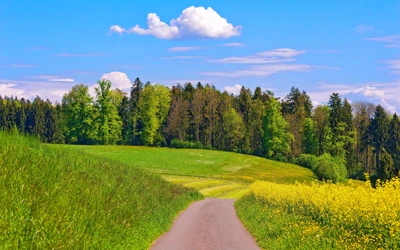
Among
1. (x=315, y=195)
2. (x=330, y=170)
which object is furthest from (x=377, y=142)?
(x=315, y=195)

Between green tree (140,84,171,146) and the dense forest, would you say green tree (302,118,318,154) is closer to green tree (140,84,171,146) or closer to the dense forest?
the dense forest

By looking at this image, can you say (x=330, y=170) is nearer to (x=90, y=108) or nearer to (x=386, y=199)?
(x=90, y=108)

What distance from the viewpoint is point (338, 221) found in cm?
1475

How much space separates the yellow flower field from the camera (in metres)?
11.8

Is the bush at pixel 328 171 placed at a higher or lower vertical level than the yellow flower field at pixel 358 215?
lower

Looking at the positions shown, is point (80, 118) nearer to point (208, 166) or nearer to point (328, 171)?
point (208, 166)

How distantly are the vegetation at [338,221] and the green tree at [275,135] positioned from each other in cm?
9656

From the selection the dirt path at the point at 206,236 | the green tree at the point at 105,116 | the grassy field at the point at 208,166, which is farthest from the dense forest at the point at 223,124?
the dirt path at the point at 206,236

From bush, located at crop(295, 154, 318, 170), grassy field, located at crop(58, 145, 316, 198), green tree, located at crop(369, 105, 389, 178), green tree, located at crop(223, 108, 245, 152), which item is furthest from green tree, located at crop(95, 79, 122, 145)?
green tree, located at crop(369, 105, 389, 178)

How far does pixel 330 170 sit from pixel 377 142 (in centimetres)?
3894

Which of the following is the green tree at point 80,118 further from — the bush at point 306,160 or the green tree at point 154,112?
the bush at point 306,160

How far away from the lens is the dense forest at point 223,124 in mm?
116750

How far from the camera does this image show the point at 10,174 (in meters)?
11.9

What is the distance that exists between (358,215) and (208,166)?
82.3m
